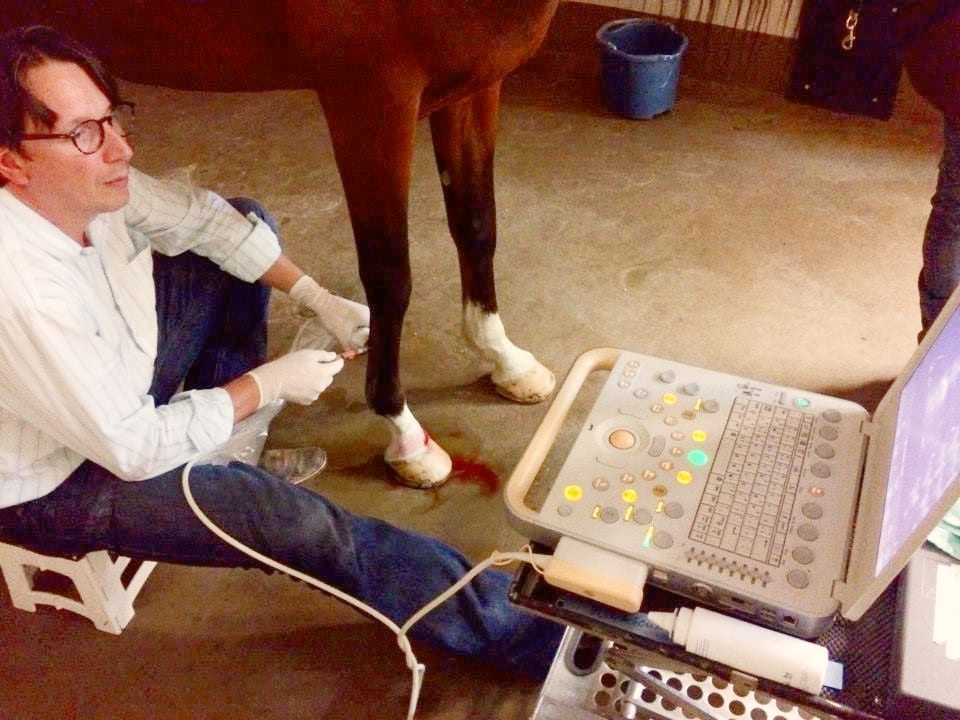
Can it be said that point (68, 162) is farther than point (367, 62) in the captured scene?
No

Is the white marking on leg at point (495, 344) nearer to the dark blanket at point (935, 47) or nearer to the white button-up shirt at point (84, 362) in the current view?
the white button-up shirt at point (84, 362)

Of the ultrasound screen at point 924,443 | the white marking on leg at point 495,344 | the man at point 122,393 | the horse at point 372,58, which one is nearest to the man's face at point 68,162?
the man at point 122,393

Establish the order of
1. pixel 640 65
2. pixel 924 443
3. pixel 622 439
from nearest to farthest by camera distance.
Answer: pixel 924 443 < pixel 622 439 < pixel 640 65

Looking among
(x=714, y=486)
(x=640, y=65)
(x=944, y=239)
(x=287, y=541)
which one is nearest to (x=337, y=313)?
(x=287, y=541)

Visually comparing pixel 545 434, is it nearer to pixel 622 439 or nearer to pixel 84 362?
pixel 622 439

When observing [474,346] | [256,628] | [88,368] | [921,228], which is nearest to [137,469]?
[88,368]

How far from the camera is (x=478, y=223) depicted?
4.51 feet

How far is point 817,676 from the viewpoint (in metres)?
0.63

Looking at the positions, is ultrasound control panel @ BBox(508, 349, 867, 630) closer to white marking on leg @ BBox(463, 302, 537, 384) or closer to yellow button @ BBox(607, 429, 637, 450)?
yellow button @ BBox(607, 429, 637, 450)

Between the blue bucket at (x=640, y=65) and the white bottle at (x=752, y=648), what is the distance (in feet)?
6.26

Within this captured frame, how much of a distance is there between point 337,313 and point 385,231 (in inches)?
11.5

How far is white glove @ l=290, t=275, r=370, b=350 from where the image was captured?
1360 millimetres

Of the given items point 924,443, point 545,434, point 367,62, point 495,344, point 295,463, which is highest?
point 367,62

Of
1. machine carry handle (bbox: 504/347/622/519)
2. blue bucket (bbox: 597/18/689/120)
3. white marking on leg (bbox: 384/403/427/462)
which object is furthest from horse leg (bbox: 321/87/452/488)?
blue bucket (bbox: 597/18/689/120)
